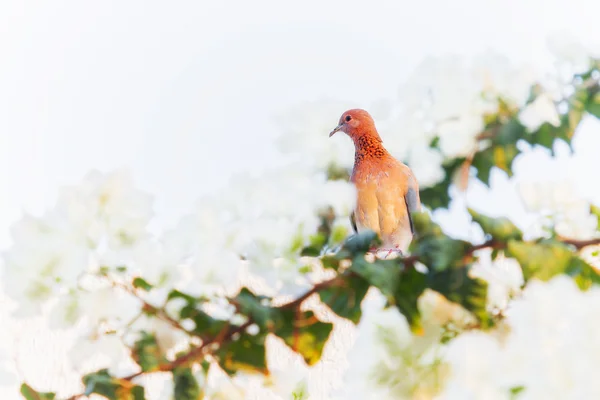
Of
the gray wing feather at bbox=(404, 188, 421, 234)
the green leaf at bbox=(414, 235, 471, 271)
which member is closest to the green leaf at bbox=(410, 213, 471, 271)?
the green leaf at bbox=(414, 235, 471, 271)

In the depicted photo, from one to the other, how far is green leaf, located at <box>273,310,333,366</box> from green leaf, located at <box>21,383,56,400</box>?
11 centimetres

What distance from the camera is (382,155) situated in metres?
0.86

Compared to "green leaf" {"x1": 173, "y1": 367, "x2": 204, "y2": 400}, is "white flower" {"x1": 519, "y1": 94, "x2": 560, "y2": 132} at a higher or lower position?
higher

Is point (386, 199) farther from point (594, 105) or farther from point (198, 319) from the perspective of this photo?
point (198, 319)

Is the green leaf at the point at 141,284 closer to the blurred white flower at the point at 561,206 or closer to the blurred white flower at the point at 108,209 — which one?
the blurred white flower at the point at 108,209

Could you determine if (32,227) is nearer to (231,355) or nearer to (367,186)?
(231,355)

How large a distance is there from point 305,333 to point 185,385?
0.19 feet

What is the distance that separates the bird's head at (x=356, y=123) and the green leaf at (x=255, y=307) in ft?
1.98

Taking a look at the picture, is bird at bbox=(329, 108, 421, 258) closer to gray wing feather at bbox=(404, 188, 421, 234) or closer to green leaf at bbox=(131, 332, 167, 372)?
gray wing feather at bbox=(404, 188, 421, 234)

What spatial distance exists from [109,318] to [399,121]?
0.74 feet

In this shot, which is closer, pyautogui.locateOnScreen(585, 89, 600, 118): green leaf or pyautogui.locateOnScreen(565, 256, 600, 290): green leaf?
pyautogui.locateOnScreen(565, 256, 600, 290): green leaf

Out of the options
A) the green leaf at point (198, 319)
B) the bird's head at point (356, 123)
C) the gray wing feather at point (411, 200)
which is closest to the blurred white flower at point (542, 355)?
the green leaf at point (198, 319)

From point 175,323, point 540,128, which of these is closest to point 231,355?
point 175,323

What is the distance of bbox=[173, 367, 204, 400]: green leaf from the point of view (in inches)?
11.6
